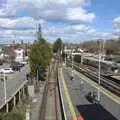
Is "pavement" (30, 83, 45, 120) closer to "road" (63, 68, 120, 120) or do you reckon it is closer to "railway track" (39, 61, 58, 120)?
"railway track" (39, 61, 58, 120)

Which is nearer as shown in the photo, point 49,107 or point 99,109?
point 99,109

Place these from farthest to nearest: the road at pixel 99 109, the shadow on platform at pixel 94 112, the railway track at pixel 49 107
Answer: the railway track at pixel 49 107 → the road at pixel 99 109 → the shadow on platform at pixel 94 112

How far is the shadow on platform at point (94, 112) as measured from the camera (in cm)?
2452

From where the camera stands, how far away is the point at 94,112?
26.6 meters

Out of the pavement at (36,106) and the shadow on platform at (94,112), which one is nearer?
the shadow on platform at (94,112)

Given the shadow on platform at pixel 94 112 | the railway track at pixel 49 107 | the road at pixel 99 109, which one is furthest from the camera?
the railway track at pixel 49 107

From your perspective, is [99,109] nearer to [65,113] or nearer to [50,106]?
[65,113]

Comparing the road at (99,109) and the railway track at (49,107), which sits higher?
the road at (99,109)

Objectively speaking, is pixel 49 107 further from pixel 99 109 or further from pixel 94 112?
pixel 94 112

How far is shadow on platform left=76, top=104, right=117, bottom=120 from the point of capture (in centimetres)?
2452

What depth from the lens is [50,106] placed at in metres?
36.8

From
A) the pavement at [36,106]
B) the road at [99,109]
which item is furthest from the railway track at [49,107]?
the road at [99,109]

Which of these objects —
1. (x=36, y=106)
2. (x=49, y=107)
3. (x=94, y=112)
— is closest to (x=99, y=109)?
(x=94, y=112)

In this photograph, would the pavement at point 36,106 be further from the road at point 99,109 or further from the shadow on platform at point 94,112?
the shadow on platform at point 94,112
